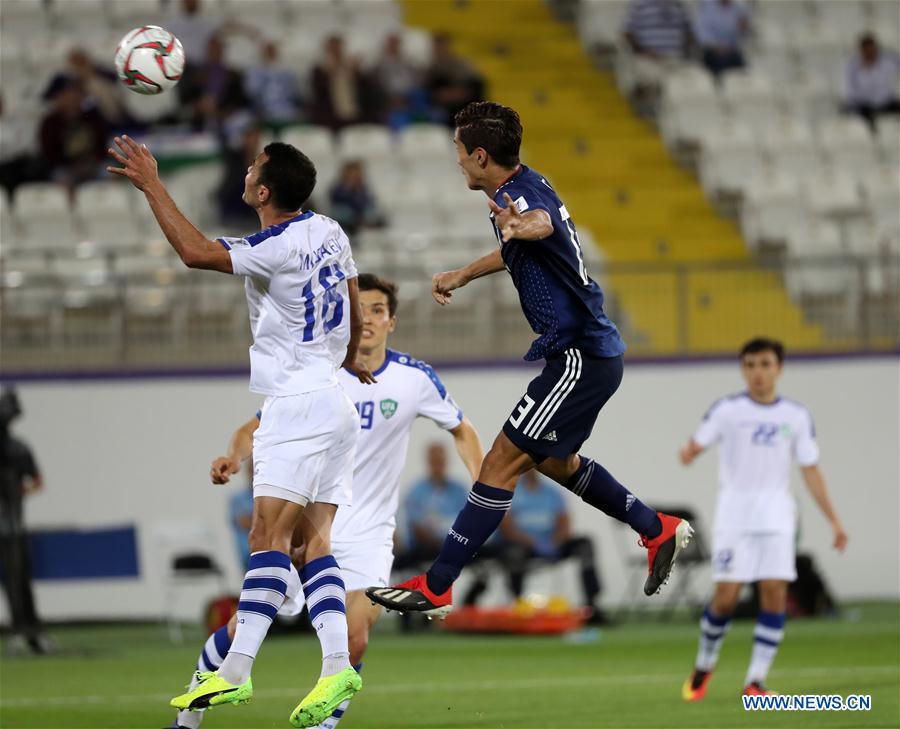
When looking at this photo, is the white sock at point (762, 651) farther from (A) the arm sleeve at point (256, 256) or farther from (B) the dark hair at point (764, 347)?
(A) the arm sleeve at point (256, 256)

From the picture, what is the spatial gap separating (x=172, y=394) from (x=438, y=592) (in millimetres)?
10011

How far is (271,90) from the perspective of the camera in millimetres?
20047

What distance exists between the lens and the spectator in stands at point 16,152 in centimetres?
1919

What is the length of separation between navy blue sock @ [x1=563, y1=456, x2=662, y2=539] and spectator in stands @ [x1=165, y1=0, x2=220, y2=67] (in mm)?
13213

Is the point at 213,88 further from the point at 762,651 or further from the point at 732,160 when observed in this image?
the point at 762,651

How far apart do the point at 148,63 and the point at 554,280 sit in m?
2.31

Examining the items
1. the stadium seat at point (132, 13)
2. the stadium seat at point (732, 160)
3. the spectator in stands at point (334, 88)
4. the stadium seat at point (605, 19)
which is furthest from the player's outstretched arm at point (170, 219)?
the stadium seat at point (605, 19)

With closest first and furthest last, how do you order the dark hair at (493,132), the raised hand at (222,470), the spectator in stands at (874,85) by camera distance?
the dark hair at (493,132), the raised hand at (222,470), the spectator in stands at (874,85)

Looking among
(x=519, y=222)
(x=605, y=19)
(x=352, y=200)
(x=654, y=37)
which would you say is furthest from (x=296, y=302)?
(x=605, y=19)

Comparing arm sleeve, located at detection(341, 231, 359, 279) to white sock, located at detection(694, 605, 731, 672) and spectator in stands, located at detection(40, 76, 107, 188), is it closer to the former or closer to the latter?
white sock, located at detection(694, 605, 731, 672)

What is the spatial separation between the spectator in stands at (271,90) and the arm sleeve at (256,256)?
12.7 m

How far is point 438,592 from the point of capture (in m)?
7.79

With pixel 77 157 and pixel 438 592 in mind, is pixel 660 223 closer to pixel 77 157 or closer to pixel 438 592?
pixel 77 157

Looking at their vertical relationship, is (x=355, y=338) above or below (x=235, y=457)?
above
